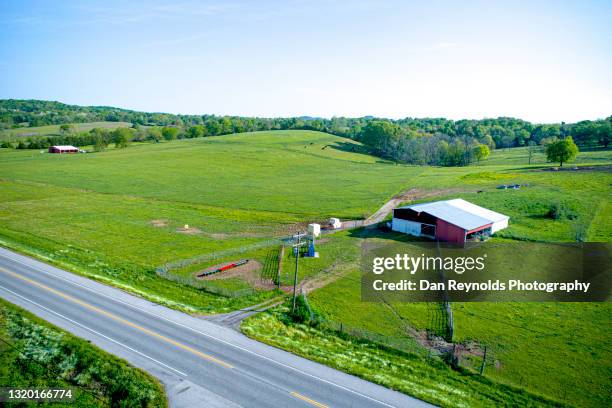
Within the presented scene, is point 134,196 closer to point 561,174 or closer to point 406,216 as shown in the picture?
point 406,216

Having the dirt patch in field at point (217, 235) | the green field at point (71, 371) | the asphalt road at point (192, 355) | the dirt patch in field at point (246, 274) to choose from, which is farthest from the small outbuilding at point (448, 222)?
the green field at point (71, 371)

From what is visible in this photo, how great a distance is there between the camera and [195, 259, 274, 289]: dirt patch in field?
140ft

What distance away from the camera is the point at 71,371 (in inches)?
1014

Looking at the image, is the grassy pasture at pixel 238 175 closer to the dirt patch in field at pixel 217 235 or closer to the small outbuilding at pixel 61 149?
the small outbuilding at pixel 61 149

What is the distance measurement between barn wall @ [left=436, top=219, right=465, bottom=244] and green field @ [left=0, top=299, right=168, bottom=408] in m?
43.9

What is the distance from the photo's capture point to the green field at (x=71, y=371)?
2342 centimetres

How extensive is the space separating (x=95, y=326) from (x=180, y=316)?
6482 millimetres

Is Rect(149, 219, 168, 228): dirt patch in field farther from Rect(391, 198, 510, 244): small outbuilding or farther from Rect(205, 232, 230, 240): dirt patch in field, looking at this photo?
Rect(391, 198, 510, 244): small outbuilding

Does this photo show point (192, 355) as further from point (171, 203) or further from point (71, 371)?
point (171, 203)

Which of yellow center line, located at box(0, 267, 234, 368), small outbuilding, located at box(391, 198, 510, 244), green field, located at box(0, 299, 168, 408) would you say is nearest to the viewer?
green field, located at box(0, 299, 168, 408)

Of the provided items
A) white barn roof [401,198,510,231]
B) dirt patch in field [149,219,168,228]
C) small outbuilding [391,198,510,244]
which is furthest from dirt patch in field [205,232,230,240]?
white barn roof [401,198,510,231]

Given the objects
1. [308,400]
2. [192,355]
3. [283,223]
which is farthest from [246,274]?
[283,223]

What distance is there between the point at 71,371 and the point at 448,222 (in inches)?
1869

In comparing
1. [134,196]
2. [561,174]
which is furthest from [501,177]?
[134,196]
